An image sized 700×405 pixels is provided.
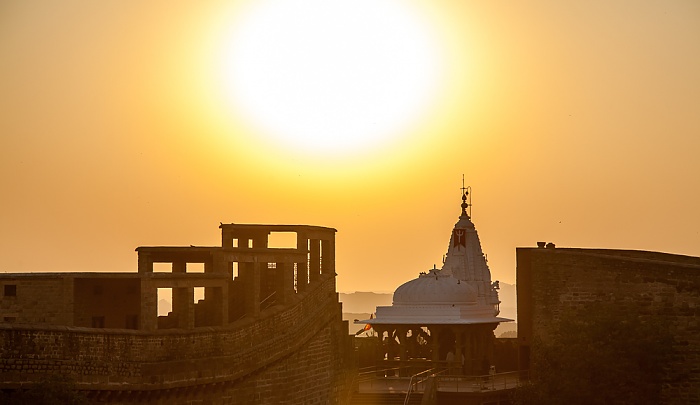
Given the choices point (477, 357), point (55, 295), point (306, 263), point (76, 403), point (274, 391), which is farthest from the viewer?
point (477, 357)

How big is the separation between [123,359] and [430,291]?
25.8 metres

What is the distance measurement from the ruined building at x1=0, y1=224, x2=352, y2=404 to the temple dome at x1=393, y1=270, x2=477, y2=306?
7555 millimetres

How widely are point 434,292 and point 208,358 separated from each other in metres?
21.3

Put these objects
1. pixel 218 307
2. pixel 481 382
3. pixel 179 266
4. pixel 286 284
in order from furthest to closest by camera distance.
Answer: pixel 481 382 < pixel 179 266 < pixel 286 284 < pixel 218 307

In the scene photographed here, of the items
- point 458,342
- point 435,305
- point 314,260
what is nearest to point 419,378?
point 458,342

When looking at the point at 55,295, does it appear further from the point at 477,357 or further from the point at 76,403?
the point at 477,357

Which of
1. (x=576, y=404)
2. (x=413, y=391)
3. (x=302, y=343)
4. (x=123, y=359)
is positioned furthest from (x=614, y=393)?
(x=123, y=359)

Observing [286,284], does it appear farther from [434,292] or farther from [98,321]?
[434,292]

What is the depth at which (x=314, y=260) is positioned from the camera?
193ft

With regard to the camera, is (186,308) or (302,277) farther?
(302,277)

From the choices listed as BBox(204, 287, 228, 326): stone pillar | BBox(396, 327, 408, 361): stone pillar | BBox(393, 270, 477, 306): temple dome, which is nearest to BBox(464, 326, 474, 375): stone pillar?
BBox(393, 270, 477, 306): temple dome

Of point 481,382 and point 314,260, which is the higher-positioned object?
point 314,260

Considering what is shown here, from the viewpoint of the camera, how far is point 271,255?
181 ft

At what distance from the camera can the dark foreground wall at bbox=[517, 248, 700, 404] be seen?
2293 inches
